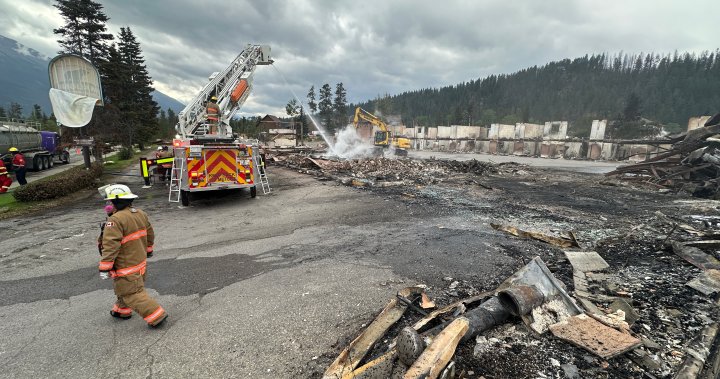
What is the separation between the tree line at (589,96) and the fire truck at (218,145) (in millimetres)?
64562

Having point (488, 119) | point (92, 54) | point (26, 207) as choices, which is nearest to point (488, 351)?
point (26, 207)

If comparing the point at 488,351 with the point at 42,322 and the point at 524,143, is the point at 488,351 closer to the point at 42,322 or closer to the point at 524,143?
the point at 42,322

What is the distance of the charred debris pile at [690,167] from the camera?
11375mm

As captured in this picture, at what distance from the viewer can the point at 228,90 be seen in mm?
11016

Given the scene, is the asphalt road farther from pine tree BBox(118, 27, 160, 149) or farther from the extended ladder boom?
pine tree BBox(118, 27, 160, 149)

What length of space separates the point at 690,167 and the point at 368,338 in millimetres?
16613

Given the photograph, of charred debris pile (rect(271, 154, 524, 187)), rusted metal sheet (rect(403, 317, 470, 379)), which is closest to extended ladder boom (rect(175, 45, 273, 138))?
charred debris pile (rect(271, 154, 524, 187))

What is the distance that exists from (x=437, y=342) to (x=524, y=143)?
164ft

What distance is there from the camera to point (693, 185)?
1147cm

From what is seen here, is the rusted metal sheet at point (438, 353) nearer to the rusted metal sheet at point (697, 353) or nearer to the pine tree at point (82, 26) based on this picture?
the rusted metal sheet at point (697, 353)

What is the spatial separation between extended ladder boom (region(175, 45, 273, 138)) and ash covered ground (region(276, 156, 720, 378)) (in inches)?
203

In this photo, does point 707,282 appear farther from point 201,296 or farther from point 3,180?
point 3,180

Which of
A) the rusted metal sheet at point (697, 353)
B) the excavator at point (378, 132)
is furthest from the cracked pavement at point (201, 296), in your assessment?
the excavator at point (378, 132)

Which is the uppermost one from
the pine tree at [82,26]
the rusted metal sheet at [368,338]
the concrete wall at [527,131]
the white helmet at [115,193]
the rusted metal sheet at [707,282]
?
the pine tree at [82,26]
